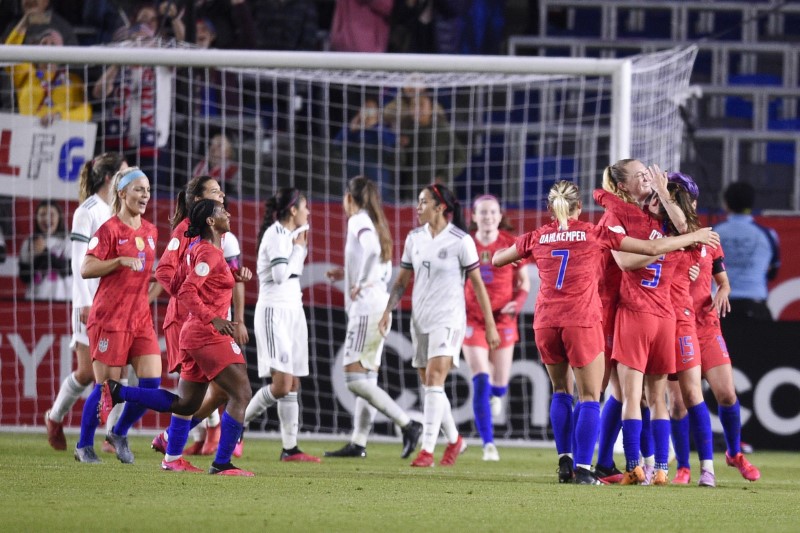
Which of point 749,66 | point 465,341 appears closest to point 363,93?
point 465,341

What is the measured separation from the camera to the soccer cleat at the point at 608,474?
8.45 metres

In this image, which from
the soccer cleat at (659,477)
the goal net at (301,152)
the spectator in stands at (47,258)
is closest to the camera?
the soccer cleat at (659,477)

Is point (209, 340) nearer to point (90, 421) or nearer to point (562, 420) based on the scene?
point (90, 421)

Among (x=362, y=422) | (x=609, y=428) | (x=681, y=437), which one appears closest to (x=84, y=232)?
(x=362, y=422)

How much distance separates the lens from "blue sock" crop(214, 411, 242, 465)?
7.94m

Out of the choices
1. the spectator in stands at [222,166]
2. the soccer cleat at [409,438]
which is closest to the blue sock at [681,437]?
the soccer cleat at [409,438]

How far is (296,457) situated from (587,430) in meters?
2.76

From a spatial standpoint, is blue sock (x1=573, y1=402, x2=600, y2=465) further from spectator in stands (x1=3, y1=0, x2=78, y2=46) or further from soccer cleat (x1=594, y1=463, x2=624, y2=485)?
spectator in stands (x1=3, y1=0, x2=78, y2=46)

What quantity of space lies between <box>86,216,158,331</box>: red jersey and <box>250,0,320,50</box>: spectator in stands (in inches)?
272

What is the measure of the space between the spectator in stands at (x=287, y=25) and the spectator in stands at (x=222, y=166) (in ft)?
7.91

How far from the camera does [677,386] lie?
8914 mm

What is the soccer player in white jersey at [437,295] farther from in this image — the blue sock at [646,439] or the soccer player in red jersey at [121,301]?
the soccer player in red jersey at [121,301]

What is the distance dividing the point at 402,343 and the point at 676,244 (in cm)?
514

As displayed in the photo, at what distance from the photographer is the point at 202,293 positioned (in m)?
7.96
